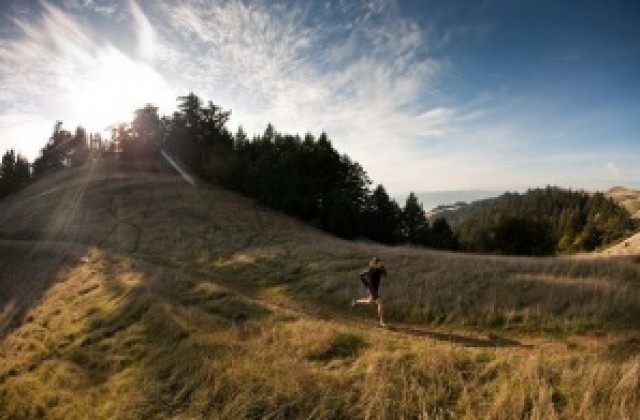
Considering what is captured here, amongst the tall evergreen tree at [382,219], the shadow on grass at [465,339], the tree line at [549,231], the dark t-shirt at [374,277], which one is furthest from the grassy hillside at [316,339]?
the tree line at [549,231]

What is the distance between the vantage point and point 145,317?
19.0 m

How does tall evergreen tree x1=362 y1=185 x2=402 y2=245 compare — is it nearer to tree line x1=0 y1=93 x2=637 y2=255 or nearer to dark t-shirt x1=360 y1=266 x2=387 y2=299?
tree line x1=0 y1=93 x2=637 y2=255

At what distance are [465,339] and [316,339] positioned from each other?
543cm

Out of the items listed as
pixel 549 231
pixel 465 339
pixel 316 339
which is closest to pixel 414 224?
pixel 549 231

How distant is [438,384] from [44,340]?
1792cm

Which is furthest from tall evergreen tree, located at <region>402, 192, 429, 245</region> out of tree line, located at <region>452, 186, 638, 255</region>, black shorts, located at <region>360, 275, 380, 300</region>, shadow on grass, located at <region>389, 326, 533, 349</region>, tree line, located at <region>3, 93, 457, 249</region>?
shadow on grass, located at <region>389, 326, 533, 349</region>

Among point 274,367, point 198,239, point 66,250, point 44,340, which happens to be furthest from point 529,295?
point 66,250

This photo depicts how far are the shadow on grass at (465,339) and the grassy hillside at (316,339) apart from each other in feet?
0.25

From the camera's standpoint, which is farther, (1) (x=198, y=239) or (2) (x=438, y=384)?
(1) (x=198, y=239)

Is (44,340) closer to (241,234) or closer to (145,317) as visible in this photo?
(145,317)

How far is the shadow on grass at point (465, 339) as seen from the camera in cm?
1462

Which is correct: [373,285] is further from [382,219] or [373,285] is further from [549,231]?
[549,231]

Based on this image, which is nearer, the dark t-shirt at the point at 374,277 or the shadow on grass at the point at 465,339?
the shadow on grass at the point at 465,339

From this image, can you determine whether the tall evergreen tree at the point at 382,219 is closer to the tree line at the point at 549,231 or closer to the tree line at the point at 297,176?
the tree line at the point at 297,176
